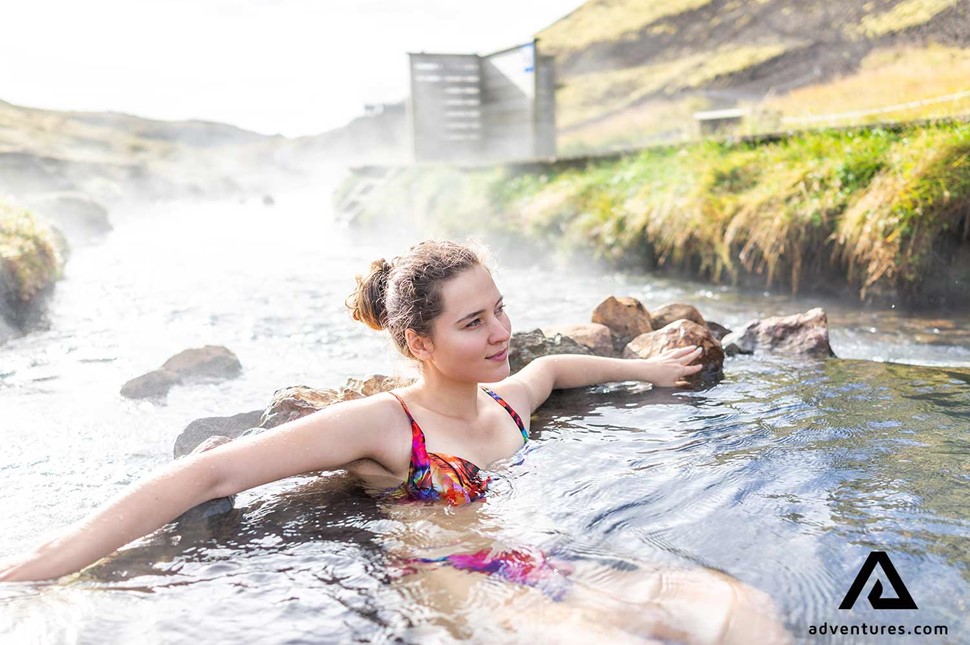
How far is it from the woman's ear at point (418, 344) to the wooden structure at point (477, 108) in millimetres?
11726

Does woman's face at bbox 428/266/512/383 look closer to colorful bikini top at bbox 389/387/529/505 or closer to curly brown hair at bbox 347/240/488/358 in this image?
curly brown hair at bbox 347/240/488/358

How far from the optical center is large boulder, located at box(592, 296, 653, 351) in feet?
15.2

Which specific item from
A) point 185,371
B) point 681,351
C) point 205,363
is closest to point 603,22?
point 205,363

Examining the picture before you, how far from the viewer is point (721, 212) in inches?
280

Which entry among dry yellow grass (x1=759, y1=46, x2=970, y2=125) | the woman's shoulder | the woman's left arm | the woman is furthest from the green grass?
the woman

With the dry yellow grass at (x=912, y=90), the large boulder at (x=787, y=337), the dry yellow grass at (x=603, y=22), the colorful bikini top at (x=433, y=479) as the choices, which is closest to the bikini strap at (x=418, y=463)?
the colorful bikini top at (x=433, y=479)

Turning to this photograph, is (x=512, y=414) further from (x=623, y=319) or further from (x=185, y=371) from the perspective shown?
(x=185, y=371)

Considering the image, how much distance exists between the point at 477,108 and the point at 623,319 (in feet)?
36.7

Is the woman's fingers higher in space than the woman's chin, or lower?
lower

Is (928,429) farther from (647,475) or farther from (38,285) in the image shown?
(38,285)

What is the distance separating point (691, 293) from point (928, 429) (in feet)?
13.3

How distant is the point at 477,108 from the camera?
1508 cm

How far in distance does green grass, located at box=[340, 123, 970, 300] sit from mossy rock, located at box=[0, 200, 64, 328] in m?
5.00

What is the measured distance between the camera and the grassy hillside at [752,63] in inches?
422
